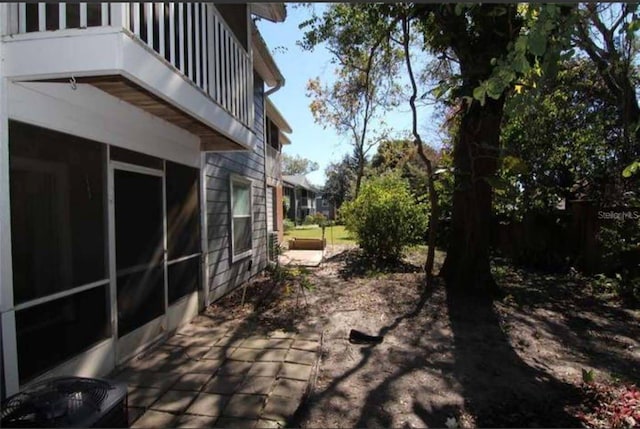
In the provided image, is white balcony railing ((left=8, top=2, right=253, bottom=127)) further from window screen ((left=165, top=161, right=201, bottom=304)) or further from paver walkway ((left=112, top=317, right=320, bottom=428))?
paver walkway ((left=112, top=317, right=320, bottom=428))

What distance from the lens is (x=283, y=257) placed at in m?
12.9

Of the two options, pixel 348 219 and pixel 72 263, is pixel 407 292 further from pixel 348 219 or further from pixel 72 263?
pixel 72 263

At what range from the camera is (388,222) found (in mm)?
10117

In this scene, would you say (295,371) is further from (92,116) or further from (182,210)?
(92,116)

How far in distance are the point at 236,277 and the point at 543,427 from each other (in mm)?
6149

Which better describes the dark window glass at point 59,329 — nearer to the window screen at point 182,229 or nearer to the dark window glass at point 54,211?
the dark window glass at point 54,211

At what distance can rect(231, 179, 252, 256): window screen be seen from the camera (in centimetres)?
827

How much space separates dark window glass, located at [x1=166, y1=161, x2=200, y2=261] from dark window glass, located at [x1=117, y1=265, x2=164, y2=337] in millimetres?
526

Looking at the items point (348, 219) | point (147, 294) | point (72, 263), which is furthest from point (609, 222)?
point (72, 263)

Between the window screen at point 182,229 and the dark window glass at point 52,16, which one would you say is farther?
the window screen at point 182,229

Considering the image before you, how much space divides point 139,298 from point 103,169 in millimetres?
1520

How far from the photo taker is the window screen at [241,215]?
8.27 metres

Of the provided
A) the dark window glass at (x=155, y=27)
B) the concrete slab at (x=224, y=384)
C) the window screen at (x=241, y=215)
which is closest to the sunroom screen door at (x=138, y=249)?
the concrete slab at (x=224, y=384)

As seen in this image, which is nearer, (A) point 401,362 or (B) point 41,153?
(B) point 41,153
